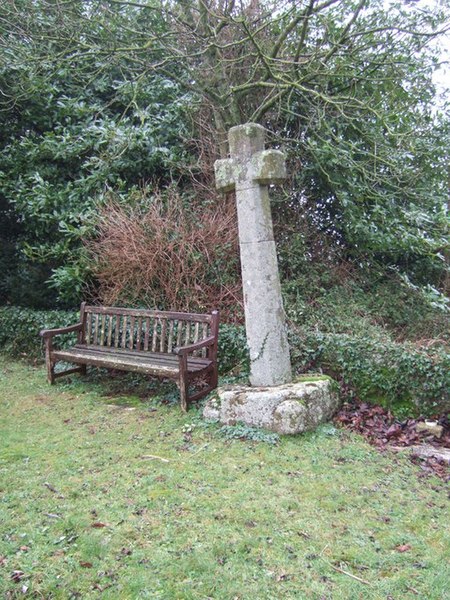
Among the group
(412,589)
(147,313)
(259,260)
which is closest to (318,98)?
(259,260)

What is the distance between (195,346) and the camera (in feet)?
16.8

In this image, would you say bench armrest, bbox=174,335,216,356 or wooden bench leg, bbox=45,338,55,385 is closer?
bench armrest, bbox=174,335,216,356

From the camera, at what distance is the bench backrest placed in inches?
222

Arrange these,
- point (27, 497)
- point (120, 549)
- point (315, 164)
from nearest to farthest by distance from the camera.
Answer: point (120, 549)
point (27, 497)
point (315, 164)

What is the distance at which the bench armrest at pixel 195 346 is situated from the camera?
4.95 metres

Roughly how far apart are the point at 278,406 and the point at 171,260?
2951 mm

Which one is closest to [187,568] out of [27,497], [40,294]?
[27,497]

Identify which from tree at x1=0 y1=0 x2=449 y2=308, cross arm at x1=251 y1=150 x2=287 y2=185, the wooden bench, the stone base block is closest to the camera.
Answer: the stone base block

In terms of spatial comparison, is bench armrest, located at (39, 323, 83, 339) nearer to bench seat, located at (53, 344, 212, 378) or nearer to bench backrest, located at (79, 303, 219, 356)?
bench backrest, located at (79, 303, 219, 356)

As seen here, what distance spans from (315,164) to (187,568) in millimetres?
6679

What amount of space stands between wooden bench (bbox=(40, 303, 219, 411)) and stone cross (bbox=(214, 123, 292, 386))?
2.50 feet

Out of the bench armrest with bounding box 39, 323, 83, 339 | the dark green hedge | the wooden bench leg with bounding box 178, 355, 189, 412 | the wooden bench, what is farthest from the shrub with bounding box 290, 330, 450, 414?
the bench armrest with bounding box 39, 323, 83, 339

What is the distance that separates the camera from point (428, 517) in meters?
3.06

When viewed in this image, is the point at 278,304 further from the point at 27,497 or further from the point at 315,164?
the point at 315,164
